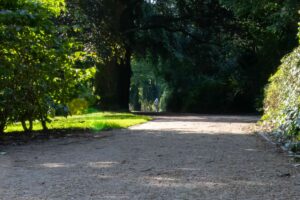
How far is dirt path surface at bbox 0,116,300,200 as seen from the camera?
496 cm

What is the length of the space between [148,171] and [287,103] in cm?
516

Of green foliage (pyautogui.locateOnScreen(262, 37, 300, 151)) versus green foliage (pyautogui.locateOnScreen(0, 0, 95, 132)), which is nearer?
green foliage (pyautogui.locateOnScreen(262, 37, 300, 151))

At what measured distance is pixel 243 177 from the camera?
19.0 ft

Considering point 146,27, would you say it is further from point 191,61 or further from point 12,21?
point 12,21

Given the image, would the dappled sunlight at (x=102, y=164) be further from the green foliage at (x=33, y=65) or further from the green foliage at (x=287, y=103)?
the green foliage at (x=33, y=65)

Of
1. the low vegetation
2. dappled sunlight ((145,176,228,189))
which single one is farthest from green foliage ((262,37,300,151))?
dappled sunlight ((145,176,228,189))

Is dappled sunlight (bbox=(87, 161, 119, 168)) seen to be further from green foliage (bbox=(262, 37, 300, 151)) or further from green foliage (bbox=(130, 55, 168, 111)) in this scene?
green foliage (bbox=(130, 55, 168, 111))

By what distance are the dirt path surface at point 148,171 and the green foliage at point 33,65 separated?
1.35 m

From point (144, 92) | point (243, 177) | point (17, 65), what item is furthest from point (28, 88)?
point (144, 92)

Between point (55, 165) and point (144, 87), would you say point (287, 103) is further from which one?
point (144, 87)

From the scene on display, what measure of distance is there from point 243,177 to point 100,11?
15.6 meters

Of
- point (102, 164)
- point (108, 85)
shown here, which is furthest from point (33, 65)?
point (108, 85)

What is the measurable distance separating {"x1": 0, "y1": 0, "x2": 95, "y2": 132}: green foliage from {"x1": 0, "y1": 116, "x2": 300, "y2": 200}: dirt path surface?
1351mm

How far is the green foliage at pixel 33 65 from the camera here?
1020 centimetres
